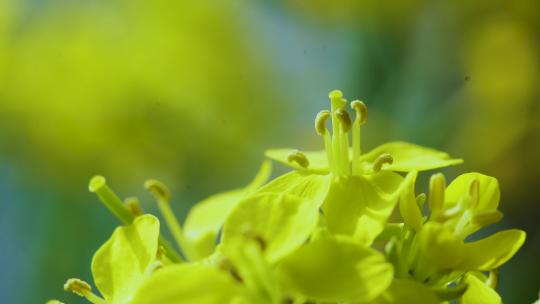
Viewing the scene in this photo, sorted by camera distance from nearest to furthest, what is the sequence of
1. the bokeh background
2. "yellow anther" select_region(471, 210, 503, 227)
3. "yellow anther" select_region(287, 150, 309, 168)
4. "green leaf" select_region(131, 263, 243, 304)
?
"green leaf" select_region(131, 263, 243, 304)
"yellow anther" select_region(471, 210, 503, 227)
"yellow anther" select_region(287, 150, 309, 168)
the bokeh background

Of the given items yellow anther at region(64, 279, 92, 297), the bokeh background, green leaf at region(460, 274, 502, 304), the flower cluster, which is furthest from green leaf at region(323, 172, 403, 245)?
the bokeh background

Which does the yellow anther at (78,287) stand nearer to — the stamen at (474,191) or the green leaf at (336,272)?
the green leaf at (336,272)

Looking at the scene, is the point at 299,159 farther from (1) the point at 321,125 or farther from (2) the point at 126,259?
(2) the point at 126,259

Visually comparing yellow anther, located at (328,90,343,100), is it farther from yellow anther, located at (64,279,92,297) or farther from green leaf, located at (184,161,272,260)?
yellow anther, located at (64,279,92,297)

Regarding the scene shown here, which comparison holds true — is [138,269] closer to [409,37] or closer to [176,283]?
[176,283]

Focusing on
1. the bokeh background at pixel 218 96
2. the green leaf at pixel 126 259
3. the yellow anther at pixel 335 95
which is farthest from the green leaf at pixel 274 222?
the bokeh background at pixel 218 96

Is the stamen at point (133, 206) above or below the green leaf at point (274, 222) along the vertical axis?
above
